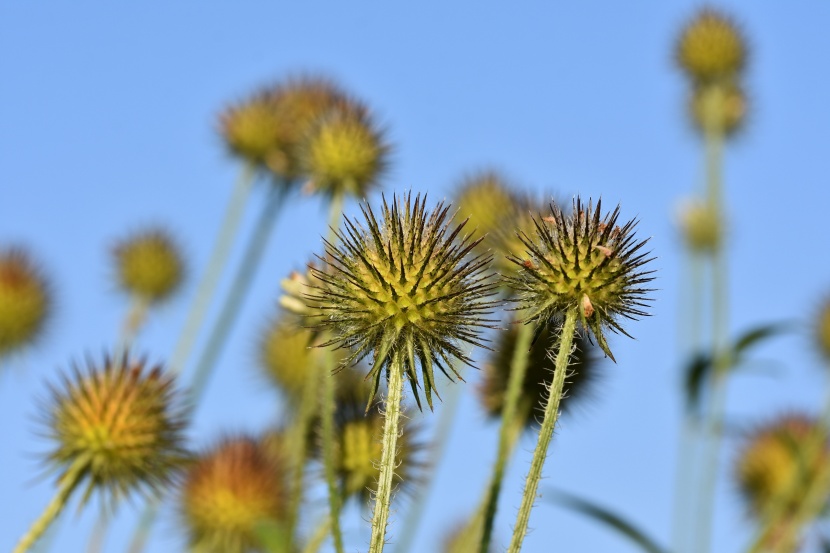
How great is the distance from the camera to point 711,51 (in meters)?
15.1

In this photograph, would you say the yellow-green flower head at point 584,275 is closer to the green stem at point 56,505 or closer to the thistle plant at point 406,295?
the thistle plant at point 406,295

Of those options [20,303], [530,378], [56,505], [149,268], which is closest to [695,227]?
[149,268]

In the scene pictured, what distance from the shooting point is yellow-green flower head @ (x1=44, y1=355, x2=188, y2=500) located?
21.6 feet

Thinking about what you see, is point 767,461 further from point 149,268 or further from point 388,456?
point 388,456

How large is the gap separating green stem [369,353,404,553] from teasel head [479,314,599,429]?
218 centimetres

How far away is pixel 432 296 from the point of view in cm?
410

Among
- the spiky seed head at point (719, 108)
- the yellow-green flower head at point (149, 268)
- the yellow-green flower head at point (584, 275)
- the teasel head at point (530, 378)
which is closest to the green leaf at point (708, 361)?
the teasel head at point (530, 378)

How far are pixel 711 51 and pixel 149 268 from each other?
818 centimetres

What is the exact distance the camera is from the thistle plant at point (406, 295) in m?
4.02

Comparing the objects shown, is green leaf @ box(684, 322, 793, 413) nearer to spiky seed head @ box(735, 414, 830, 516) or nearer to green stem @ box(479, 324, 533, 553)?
green stem @ box(479, 324, 533, 553)

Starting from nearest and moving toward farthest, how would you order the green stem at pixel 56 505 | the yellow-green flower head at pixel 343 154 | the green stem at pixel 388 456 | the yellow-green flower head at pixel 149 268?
the green stem at pixel 388 456
the green stem at pixel 56 505
the yellow-green flower head at pixel 343 154
the yellow-green flower head at pixel 149 268

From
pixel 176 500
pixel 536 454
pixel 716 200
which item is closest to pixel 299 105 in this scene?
pixel 176 500

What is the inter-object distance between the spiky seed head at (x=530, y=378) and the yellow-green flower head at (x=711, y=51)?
9094 mm

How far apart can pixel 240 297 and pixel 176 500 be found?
8.24 ft
